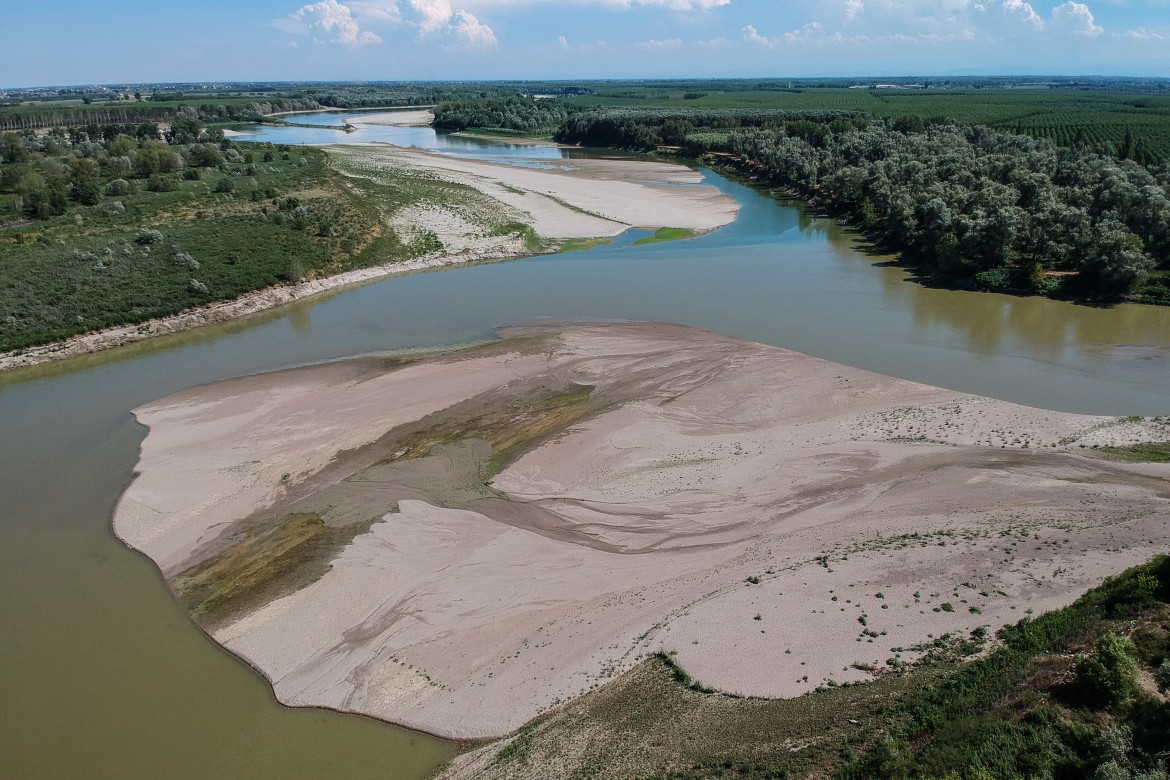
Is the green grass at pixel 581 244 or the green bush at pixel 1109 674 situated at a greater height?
the green grass at pixel 581 244

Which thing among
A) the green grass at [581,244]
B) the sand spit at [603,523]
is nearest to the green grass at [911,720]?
the sand spit at [603,523]

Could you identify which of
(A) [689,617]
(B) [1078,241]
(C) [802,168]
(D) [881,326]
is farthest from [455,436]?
(C) [802,168]

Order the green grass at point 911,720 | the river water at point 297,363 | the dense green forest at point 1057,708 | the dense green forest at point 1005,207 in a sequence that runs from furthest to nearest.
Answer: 1. the dense green forest at point 1005,207
2. the river water at point 297,363
3. the green grass at point 911,720
4. the dense green forest at point 1057,708

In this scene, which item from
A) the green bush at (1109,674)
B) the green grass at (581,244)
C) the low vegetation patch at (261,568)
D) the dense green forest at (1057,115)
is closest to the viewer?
the green bush at (1109,674)

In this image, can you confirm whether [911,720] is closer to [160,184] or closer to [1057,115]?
[160,184]

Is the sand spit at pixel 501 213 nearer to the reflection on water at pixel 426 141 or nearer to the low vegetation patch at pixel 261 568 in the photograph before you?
the reflection on water at pixel 426 141

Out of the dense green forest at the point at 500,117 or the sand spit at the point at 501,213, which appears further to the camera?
the dense green forest at the point at 500,117

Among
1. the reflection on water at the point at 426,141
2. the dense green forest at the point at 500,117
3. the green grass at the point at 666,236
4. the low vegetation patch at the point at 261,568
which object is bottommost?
the low vegetation patch at the point at 261,568
